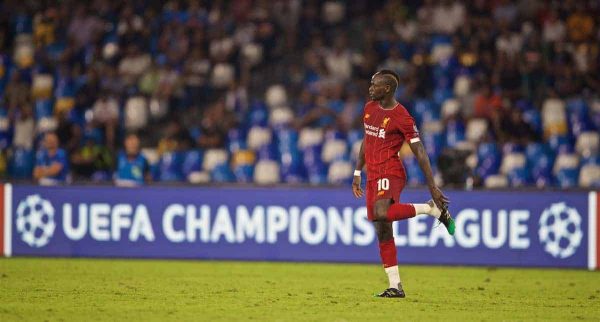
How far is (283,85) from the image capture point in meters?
22.1

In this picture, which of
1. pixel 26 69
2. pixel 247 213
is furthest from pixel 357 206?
pixel 26 69

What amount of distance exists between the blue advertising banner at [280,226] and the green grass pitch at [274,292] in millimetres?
333

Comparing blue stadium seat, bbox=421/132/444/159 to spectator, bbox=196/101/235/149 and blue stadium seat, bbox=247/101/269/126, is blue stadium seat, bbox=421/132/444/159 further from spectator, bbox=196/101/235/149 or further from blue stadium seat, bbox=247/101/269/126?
spectator, bbox=196/101/235/149

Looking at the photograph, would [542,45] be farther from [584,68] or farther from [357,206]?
[357,206]

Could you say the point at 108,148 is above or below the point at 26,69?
below

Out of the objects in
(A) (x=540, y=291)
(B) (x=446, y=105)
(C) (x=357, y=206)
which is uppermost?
(B) (x=446, y=105)

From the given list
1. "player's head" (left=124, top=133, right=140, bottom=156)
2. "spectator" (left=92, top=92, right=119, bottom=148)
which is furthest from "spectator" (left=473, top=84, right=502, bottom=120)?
"spectator" (left=92, top=92, right=119, bottom=148)

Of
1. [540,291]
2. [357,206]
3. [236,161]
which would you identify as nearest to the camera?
[540,291]

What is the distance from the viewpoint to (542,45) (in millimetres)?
20875

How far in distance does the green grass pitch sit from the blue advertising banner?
1.09ft

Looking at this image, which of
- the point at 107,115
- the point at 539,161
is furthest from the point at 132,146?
the point at 539,161

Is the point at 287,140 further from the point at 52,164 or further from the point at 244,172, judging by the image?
the point at 52,164

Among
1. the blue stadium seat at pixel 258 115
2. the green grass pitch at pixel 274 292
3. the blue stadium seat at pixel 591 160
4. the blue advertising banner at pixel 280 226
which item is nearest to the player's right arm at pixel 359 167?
the green grass pitch at pixel 274 292

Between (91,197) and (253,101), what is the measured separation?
562 centimetres
